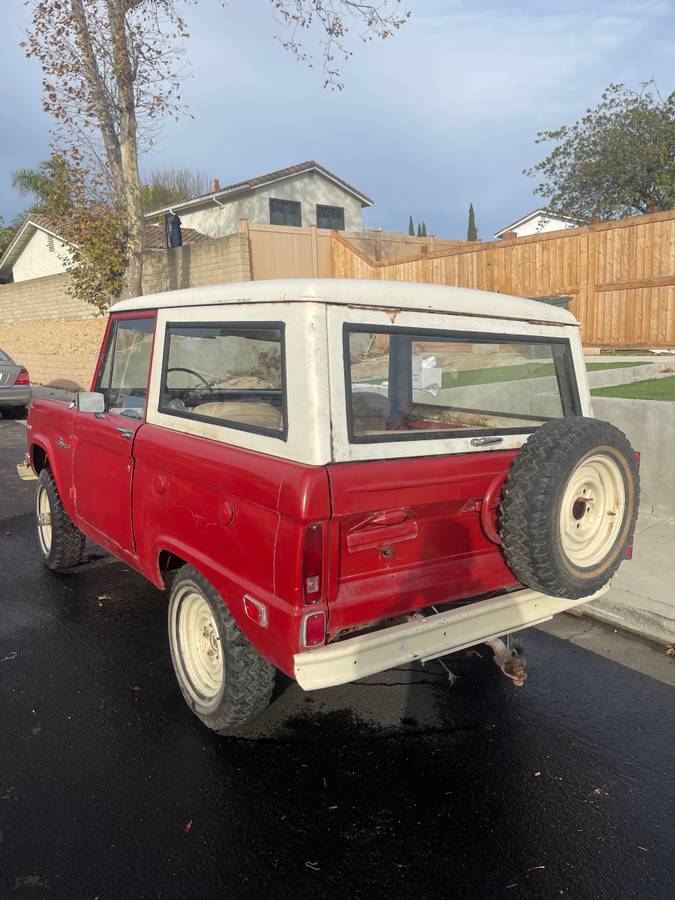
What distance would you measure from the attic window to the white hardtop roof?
31297mm

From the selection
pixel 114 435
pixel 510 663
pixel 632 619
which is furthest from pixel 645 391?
pixel 114 435

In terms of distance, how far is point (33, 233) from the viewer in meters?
35.9

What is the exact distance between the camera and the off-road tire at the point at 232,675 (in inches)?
114

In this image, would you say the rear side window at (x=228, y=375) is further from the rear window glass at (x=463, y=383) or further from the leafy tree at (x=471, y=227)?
the leafy tree at (x=471, y=227)

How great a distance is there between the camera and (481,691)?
3.53 m

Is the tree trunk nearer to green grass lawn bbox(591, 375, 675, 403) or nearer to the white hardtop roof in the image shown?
green grass lawn bbox(591, 375, 675, 403)

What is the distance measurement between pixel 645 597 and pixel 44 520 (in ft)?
14.4

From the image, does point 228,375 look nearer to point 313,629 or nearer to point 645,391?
point 313,629

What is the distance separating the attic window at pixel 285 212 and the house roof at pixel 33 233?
3846 mm

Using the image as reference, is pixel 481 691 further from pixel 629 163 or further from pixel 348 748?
pixel 629 163

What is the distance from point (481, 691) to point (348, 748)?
857 millimetres

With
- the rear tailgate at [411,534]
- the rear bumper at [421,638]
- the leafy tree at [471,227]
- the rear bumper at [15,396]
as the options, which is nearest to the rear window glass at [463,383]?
the rear tailgate at [411,534]

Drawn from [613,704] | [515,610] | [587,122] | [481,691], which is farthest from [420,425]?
[587,122]

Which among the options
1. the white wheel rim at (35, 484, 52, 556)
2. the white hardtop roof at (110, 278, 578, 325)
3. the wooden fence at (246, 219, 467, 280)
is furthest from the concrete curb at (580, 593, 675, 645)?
the wooden fence at (246, 219, 467, 280)
